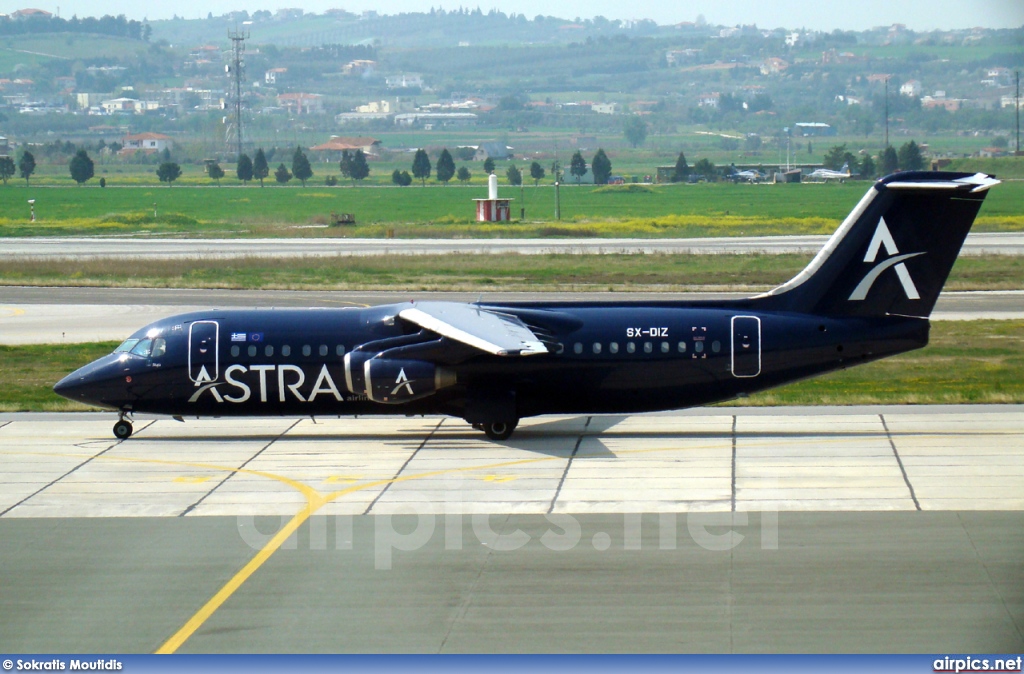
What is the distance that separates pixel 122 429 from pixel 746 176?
6150 inches

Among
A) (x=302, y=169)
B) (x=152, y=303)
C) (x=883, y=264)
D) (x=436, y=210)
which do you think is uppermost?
(x=302, y=169)

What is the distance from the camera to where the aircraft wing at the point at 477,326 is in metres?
26.5

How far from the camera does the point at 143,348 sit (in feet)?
103

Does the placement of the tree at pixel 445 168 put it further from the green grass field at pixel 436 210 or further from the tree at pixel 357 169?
the tree at pixel 357 169

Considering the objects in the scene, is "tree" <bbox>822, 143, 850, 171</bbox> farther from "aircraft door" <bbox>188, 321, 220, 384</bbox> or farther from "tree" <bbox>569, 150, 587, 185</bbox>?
Result: "aircraft door" <bbox>188, 321, 220, 384</bbox>

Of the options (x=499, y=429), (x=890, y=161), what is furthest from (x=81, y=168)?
(x=499, y=429)

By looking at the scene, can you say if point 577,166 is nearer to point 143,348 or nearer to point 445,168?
point 445,168

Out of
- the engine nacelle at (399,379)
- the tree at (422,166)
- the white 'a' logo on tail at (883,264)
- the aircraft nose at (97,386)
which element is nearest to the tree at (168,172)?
the tree at (422,166)

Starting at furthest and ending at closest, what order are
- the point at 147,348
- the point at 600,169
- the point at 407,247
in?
1. the point at 600,169
2. the point at 407,247
3. the point at 147,348

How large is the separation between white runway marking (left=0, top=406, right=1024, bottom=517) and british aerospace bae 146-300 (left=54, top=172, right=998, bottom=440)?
121 centimetres

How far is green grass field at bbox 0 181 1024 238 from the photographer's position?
105 m

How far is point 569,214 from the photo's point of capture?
129 meters

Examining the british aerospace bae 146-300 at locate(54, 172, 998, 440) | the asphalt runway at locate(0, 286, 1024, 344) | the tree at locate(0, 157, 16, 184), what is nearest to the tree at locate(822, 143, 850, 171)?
the asphalt runway at locate(0, 286, 1024, 344)

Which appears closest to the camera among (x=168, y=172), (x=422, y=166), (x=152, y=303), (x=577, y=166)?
(x=152, y=303)
